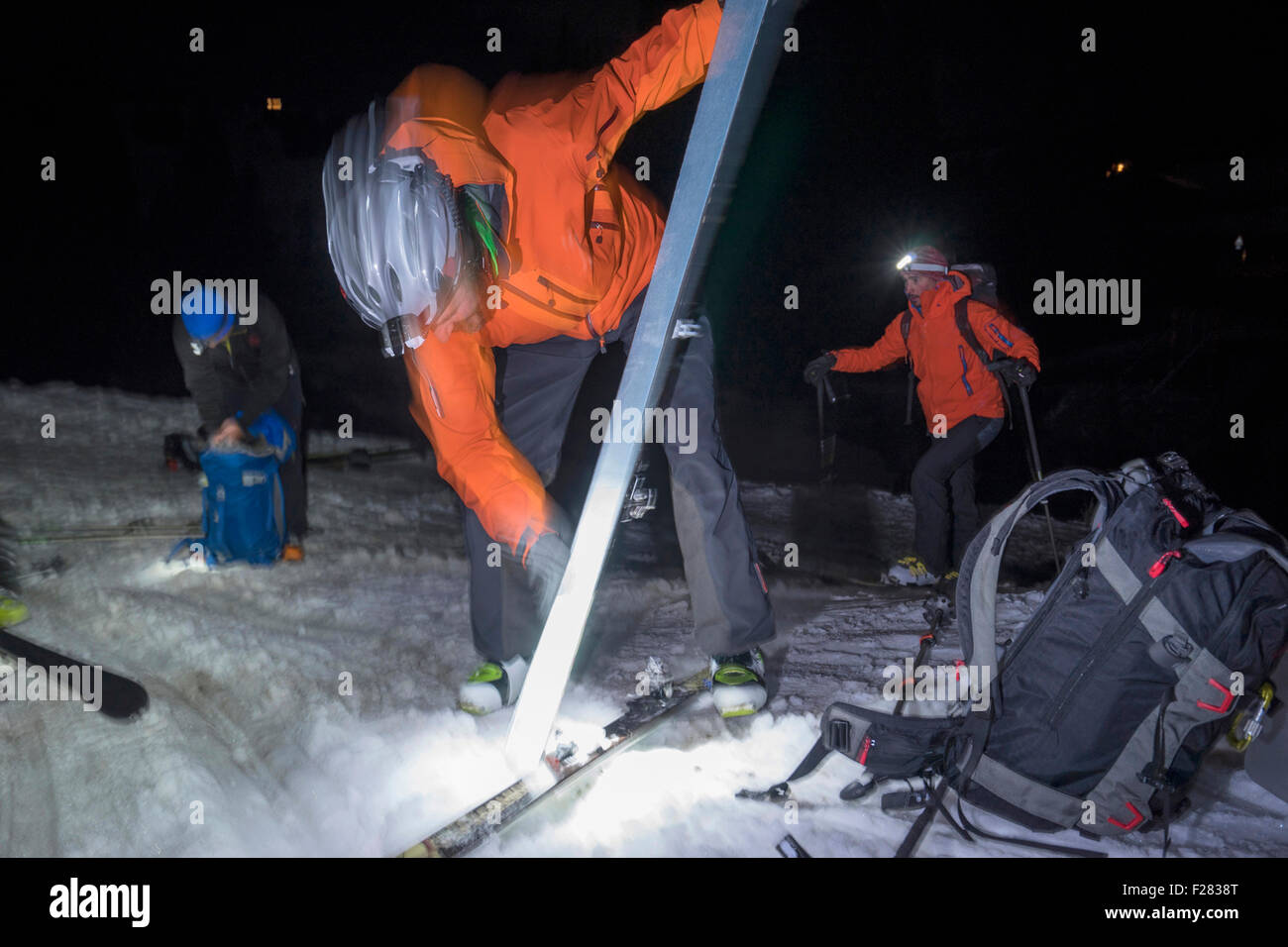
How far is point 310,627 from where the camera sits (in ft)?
10.1

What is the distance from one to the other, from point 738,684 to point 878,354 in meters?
3.13

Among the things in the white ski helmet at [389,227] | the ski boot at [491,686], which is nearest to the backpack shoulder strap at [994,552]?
the ski boot at [491,686]

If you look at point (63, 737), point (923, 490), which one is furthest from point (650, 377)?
point (923, 490)

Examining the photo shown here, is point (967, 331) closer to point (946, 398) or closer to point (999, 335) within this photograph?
point (999, 335)

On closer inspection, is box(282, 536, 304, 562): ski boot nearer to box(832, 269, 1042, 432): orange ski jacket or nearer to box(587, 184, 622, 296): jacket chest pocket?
box(587, 184, 622, 296): jacket chest pocket

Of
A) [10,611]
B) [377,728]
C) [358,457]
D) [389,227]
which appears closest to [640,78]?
[389,227]

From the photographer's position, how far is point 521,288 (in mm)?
2035

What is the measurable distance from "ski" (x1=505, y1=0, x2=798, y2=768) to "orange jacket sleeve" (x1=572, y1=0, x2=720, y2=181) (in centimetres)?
27

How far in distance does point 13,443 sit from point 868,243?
13.8m

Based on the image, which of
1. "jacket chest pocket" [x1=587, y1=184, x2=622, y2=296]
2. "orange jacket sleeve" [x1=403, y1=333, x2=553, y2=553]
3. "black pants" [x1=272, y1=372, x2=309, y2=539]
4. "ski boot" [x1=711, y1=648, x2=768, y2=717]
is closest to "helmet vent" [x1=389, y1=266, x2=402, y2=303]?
"orange jacket sleeve" [x1=403, y1=333, x2=553, y2=553]

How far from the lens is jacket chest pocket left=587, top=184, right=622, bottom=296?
2059mm

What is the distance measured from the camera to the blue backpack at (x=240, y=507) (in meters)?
3.81

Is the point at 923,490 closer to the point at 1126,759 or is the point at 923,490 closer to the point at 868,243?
the point at 1126,759

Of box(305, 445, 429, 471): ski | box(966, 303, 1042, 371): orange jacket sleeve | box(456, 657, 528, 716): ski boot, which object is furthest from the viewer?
box(305, 445, 429, 471): ski
